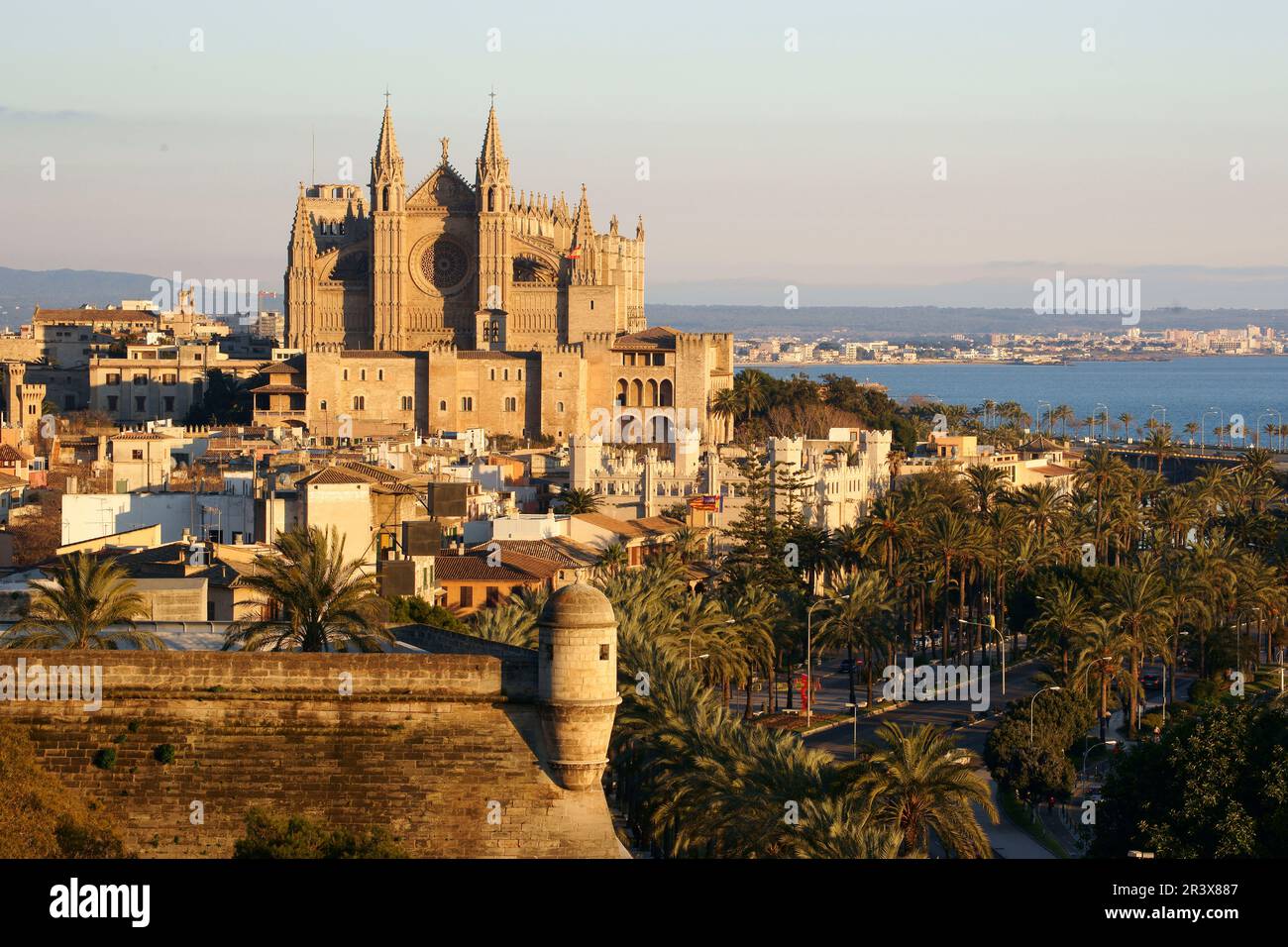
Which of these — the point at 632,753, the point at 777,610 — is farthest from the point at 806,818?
the point at 777,610

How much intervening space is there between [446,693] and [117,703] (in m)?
3.48

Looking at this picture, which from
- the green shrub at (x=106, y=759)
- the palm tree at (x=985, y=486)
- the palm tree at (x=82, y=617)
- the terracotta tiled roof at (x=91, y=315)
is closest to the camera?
the green shrub at (x=106, y=759)

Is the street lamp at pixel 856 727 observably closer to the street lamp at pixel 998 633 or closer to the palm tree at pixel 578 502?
the street lamp at pixel 998 633

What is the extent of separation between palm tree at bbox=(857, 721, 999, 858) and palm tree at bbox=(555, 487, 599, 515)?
4266 cm

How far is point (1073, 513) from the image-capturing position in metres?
79.7

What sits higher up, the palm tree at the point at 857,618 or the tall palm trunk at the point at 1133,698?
the palm tree at the point at 857,618

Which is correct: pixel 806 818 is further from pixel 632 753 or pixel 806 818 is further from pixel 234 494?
pixel 234 494

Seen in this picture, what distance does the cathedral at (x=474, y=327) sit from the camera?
4572 inches

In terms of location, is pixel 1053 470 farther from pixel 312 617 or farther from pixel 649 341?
pixel 312 617

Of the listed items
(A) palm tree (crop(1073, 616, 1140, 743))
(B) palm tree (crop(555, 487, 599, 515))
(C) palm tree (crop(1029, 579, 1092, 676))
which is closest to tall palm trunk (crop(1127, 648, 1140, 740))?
(A) palm tree (crop(1073, 616, 1140, 743))

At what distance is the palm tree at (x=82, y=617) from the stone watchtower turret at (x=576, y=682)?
6.71 metres

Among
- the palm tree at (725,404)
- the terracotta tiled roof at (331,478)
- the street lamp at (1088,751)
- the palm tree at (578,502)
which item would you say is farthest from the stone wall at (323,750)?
the palm tree at (725,404)

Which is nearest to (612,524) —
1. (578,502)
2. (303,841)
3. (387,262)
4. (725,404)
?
(578,502)

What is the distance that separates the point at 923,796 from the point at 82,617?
38.2ft
